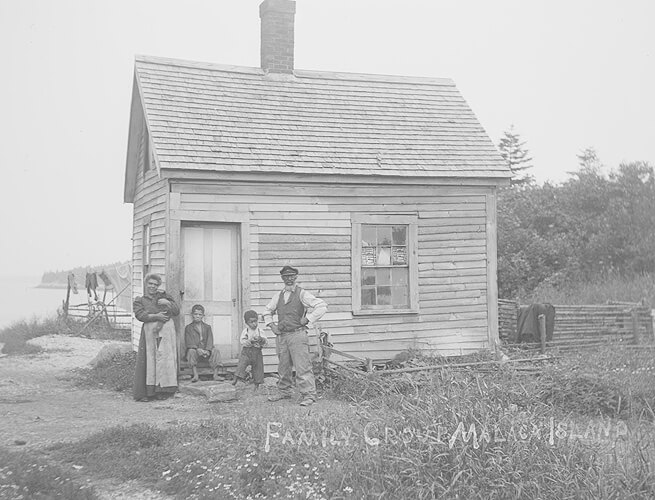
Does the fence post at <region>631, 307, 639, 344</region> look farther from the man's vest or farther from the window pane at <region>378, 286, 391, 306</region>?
the man's vest

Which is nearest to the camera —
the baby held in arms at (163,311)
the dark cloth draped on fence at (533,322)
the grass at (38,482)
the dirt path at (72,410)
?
the grass at (38,482)

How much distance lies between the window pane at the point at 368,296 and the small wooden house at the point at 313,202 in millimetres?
18

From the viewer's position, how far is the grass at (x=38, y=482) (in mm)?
6387

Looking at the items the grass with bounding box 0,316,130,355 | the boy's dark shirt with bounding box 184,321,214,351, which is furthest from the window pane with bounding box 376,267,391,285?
the grass with bounding box 0,316,130,355

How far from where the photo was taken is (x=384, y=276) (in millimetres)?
14336

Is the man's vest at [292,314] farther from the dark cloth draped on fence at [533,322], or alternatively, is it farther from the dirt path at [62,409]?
the dark cloth draped on fence at [533,322]

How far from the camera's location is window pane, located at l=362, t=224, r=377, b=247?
1424 centimetres

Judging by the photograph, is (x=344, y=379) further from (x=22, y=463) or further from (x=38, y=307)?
(x=38, y=307)

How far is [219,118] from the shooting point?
14.2m

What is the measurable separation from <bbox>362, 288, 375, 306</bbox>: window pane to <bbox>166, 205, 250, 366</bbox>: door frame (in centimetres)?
216

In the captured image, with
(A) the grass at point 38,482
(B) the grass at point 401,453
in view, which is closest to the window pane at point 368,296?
(B) the grass at point 401,453

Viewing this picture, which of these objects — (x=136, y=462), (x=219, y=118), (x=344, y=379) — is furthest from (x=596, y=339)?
(x=136, y=462)

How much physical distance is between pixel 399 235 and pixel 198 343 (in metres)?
4.19

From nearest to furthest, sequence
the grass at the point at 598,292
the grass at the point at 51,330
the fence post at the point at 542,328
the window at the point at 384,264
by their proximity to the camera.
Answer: the window at the point at 384,264 < the fence post at the point at 542,328 < the grass at the point at 51,330 < the grass at the point at 598,292
